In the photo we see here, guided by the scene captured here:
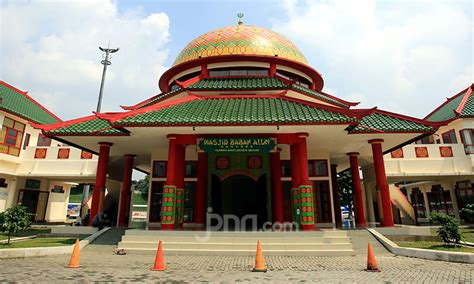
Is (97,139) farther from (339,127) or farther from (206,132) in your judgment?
(339,127)

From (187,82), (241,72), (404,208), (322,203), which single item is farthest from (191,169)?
(404,208)

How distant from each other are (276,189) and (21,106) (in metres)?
21.0

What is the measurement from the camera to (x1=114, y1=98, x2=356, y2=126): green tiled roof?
11656mm

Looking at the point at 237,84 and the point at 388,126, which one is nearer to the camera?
the point at 388,126

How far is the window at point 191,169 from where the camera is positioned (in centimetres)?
1700

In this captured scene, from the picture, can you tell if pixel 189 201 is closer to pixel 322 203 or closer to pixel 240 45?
pixel 322 203

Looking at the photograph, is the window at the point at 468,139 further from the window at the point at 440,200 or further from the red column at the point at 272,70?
the red column at the point at 272,70

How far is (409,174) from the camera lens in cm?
2084

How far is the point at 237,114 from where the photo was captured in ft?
40.5

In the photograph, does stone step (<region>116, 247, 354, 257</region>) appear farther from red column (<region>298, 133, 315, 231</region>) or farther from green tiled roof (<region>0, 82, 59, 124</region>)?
green tiled roof (<region>0, 82, 59, 124</region>)

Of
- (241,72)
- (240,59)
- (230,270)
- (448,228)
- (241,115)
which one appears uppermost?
(240,59)

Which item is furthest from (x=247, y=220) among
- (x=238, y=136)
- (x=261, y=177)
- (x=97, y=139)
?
(x=97, y=139)

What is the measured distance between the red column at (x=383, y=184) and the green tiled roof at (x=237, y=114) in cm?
435

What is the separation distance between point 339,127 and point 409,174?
39.8 ft
